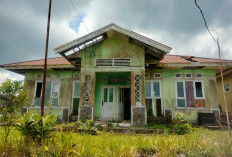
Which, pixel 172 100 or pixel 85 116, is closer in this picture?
pixel 85 116

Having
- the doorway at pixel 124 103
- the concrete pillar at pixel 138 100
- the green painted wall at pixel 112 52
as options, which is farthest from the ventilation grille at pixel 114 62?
the doorway at pixel 124 103

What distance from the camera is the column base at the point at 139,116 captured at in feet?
23.4

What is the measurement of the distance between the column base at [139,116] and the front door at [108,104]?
6.70ft

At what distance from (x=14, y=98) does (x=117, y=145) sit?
323cm

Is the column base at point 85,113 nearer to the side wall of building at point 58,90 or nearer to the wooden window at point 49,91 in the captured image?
the side wall of building at point 58,90

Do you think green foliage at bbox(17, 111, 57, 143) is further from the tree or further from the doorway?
the doorway

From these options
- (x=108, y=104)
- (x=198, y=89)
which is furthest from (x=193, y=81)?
(x=108, y=104)

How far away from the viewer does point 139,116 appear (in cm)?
720

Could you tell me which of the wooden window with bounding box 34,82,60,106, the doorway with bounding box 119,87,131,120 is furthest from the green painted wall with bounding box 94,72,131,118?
the wooden window with bounding box 34,82,60,106

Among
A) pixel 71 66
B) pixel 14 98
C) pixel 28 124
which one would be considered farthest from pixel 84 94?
pixel 28 124

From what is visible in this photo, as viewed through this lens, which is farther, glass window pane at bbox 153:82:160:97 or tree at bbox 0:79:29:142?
glass window pane at bbox 153:82:160:97

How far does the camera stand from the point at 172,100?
8.98 m

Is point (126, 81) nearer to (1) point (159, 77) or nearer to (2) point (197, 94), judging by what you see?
(1) point (159, 77)

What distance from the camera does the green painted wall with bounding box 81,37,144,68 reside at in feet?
26.4
